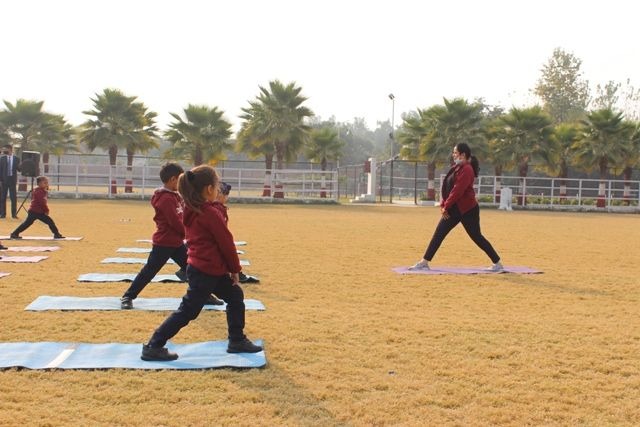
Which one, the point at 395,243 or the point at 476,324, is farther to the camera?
the point at 395,243

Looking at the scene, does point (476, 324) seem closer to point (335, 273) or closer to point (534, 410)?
point (534, 410)

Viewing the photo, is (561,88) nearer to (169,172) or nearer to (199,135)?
(199,135)

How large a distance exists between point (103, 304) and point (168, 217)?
1.00 m

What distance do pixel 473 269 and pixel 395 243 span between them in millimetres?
3994

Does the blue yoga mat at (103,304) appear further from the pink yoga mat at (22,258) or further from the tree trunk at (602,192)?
the tree trunk at (602,192)

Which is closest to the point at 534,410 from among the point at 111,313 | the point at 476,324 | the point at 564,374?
the point at 564,374

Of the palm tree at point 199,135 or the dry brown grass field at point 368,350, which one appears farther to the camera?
the palm tree at point 199,135

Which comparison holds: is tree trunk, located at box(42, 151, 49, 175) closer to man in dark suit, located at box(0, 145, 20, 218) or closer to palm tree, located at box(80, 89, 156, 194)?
palm tree, located at box(80, 89, 156, 194)

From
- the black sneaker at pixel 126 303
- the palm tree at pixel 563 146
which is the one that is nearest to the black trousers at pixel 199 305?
the black sneaker at pixel 126 303

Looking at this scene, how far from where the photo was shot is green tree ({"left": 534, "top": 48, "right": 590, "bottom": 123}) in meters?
66.1

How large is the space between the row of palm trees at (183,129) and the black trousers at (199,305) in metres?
28.1

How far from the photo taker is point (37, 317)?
5.80 metres

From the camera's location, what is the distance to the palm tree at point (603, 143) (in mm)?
33656

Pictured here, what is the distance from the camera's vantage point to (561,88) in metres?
66.6
